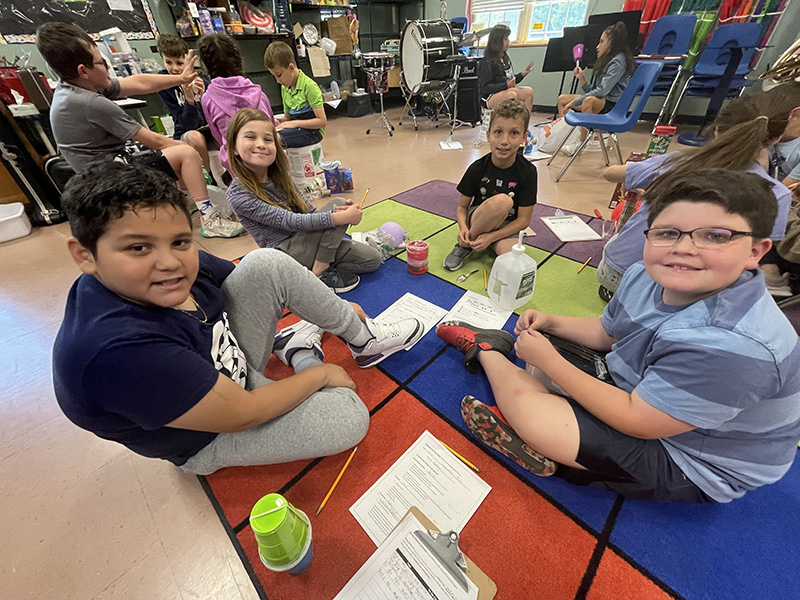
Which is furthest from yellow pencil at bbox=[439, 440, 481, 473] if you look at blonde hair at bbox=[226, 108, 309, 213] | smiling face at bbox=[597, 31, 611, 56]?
smiling face at bbox=[597, 31, 611, 56]

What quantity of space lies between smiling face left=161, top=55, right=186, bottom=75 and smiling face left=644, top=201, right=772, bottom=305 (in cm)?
303

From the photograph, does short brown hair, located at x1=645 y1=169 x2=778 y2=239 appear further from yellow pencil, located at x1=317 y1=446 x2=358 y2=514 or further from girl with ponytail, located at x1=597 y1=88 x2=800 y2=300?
yellow pencil, located at x1=317 y1=446 x2=358 y2=514

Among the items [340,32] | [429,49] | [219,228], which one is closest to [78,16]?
[219,228]

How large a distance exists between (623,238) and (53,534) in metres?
2.02

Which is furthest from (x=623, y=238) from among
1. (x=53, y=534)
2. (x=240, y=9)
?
(x=240, y=9)

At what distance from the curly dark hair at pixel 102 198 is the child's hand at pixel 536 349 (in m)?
0.89

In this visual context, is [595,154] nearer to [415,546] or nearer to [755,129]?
[755,129]

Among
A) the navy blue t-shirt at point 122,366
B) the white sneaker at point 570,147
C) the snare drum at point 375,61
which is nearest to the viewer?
the navy blue t-shirt at point 122,366

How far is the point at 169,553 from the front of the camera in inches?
31.6

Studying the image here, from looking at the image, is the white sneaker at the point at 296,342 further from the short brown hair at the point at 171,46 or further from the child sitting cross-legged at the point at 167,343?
the short brown hair at the point at 171,46

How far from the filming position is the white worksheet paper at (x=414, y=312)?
1.40 meters

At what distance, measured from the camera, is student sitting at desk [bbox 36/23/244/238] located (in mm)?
1454

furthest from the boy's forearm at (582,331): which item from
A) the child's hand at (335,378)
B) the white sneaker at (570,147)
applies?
the white sneaker at (570,147)

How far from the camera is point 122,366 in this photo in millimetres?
545
